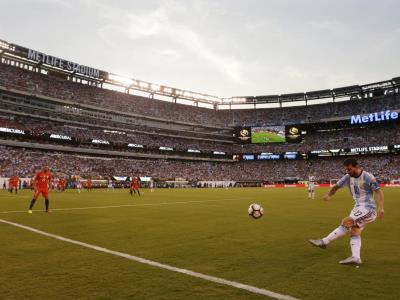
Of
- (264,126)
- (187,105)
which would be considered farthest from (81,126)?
(264,126)

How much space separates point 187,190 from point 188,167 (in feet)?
109

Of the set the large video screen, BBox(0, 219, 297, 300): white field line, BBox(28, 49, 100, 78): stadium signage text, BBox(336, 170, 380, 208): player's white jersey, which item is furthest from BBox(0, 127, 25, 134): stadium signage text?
BBox(336, 170, 380, 208): player's white jersey

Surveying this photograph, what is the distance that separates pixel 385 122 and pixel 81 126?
69.6 metres

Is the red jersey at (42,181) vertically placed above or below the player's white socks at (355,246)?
above

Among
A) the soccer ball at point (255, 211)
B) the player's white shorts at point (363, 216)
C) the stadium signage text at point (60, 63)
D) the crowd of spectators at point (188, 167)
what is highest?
the stadium signage text at point (60, 63)

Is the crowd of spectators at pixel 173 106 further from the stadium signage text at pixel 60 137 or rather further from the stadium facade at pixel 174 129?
the stadium signage text at pixel 60 137

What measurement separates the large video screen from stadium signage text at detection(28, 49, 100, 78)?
43082 mm

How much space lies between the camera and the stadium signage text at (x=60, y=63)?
64.5m

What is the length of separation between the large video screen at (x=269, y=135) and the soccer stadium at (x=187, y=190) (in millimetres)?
276

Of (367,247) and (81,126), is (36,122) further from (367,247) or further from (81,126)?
(367,247)

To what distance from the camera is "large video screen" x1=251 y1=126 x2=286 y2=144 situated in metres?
88.9

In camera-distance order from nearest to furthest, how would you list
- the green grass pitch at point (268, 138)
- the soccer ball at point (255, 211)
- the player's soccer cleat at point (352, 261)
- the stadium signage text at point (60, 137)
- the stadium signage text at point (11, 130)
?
the player's soccer cleat at point (352, 261)
the soccer ball at point (255, 211)
the stadium signage text at point (11, 130)
the stadium signage text at point (60, 137)
the green grass pitch at point (268, 138)

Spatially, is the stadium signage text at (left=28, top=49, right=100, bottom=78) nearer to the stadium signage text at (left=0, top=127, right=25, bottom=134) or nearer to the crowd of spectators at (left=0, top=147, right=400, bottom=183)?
the stadium signage text at (left=0, top=127, right=25, bottom=134)

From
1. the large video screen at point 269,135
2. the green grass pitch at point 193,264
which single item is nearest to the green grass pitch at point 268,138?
the large video screen at point 269,135
